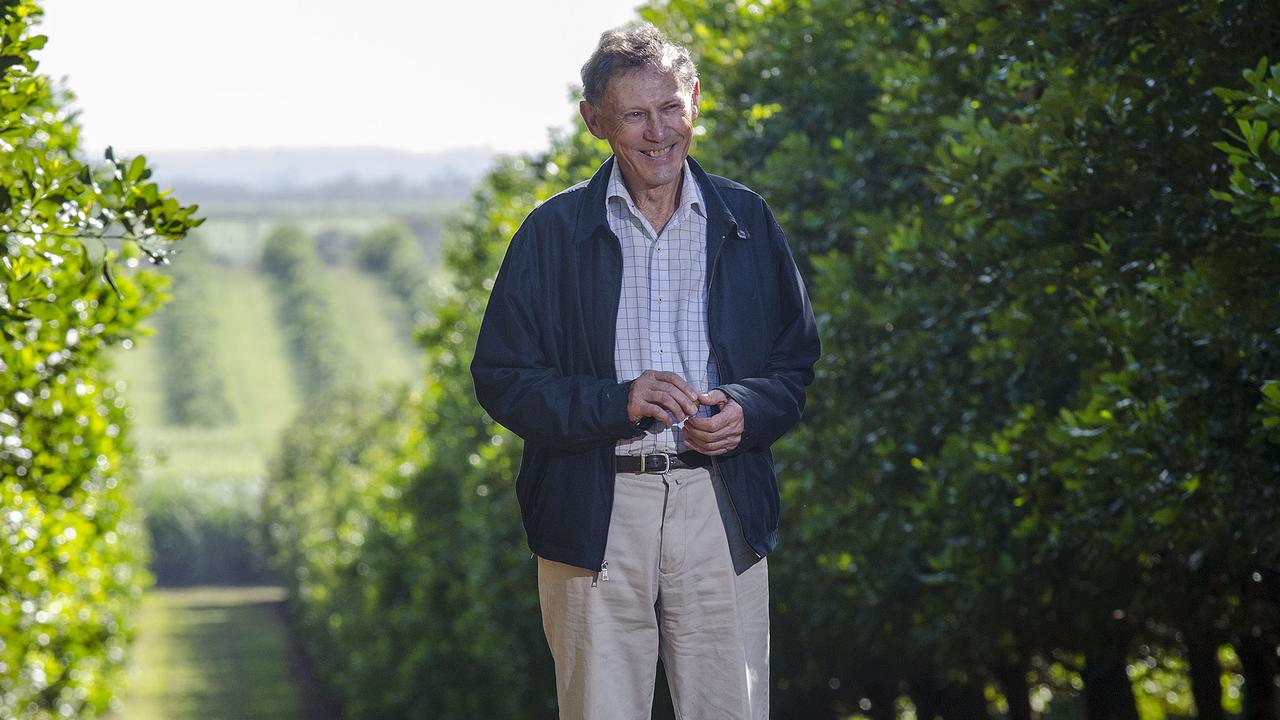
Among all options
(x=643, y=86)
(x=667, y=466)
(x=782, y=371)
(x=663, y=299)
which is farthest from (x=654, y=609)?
(x=643, y=86)

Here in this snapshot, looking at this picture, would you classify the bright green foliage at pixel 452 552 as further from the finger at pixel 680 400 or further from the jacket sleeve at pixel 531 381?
the finger at pixel 680 400

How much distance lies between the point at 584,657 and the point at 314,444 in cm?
5448

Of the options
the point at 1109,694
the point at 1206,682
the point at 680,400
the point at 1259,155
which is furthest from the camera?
the point at 1109,694

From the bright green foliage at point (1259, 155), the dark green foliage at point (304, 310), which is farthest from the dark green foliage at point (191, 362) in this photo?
the bright green foliage at point (1259, 155)

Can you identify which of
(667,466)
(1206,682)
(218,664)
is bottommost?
(218,664)

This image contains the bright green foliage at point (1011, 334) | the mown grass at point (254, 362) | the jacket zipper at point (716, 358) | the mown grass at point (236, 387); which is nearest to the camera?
the jacket zipper at point (716, 358)

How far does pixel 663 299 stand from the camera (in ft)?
15.1

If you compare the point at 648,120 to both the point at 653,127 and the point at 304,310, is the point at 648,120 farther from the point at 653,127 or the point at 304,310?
the point at 304,310

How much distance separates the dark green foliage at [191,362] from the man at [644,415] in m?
131

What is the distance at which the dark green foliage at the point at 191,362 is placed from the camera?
5256 inches

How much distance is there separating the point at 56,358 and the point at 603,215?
577cm

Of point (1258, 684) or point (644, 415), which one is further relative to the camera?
point (1258, 684)

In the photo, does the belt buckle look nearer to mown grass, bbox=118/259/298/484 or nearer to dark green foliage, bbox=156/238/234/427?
mown grass, bbox=118/259/298/484

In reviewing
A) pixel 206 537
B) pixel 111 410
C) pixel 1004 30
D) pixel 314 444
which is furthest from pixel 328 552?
pixel 206 537
